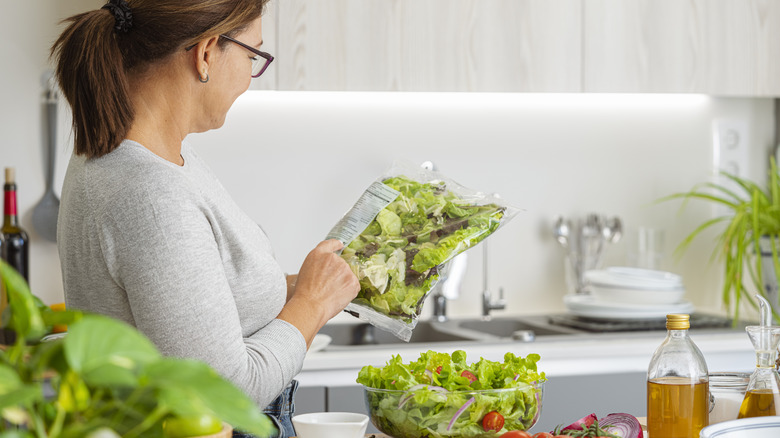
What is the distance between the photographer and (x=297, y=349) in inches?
48.5

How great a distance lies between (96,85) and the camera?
3.91 ft

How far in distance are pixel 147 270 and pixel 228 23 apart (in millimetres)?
380

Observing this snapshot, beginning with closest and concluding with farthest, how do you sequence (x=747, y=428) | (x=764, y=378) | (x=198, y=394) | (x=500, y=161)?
(x=198, y=394), (x=747, y=428), (x=764, y=378), (x=500, y=161)

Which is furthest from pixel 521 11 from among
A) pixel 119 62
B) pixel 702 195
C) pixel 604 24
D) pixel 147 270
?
pixel 147 270

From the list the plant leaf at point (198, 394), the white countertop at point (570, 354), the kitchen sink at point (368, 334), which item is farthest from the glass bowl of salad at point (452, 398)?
the kitchen sink at point (368, 334)

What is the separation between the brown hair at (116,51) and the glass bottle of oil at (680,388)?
74 cm

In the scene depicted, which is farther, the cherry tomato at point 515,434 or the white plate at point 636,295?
the white plate at point 636,295

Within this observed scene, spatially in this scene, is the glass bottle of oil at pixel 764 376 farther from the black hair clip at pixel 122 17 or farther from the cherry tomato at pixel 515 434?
the black hair clip at pixel 122 17

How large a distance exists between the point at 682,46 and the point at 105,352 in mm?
2431

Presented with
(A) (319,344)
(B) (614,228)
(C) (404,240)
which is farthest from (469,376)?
(B) (614,228)

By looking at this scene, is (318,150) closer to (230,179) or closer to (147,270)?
(230,179)

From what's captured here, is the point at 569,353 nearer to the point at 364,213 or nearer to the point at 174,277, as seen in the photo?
the point at 364,213

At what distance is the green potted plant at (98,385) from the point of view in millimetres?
548

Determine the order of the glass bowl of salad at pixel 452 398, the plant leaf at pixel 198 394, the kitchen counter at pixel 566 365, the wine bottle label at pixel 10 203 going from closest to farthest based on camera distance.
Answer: the plant leaf at pixel 198 394, the glass bowl of salad at pixel 452 398, the kitchen counter at pixel 566 365, the wine bottle label at pixel 10 203
